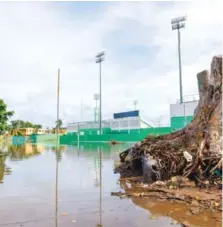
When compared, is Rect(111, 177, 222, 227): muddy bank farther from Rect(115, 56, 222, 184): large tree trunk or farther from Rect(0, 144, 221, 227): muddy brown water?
Rect(115, 56, 222, 184): large tree trunk

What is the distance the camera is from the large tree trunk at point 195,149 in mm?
7500

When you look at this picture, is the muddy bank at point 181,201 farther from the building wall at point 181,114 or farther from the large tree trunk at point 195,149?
the building wall at point 181,114

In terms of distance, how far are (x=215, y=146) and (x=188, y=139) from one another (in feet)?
4.46

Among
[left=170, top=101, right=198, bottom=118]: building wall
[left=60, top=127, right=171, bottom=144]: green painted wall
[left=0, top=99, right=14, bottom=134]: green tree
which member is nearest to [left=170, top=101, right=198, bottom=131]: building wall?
[left=170, top=101, right=198, bottom=118]: building wall

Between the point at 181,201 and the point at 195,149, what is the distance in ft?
9.37

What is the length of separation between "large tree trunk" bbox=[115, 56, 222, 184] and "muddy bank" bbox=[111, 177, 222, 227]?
21.6 inches

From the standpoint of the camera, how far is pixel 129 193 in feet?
22.2

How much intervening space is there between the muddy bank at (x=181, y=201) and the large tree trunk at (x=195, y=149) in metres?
0.55

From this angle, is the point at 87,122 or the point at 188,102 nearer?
the point at 188,102

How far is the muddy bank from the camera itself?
460 centimetres

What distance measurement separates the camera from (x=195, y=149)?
8305mm

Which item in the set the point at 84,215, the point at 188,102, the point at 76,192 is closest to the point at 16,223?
the point at 84,215

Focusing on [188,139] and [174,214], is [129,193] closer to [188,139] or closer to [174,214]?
[174,214]

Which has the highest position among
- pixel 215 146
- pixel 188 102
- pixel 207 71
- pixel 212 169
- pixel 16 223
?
pixel 188 102
